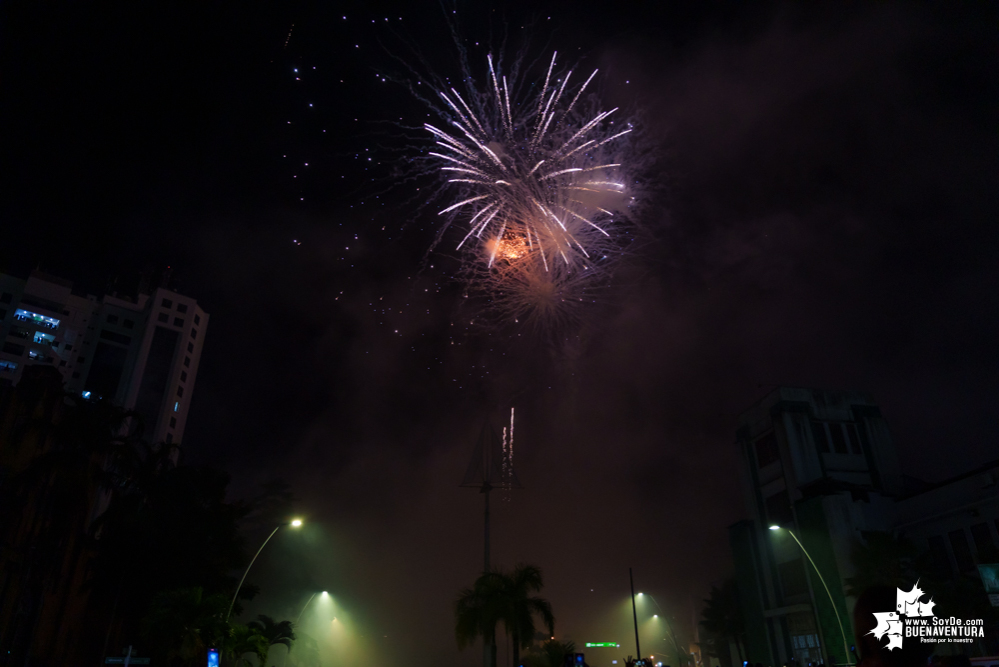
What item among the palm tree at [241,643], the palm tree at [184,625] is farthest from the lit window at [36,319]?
the palm tree at [241,643]

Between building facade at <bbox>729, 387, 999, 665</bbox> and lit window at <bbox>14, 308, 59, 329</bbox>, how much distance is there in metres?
88.5

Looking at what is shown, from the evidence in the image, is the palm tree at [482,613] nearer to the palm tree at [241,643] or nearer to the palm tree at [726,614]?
the palm tree at [241,643]

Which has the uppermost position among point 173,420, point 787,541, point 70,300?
point 70,300

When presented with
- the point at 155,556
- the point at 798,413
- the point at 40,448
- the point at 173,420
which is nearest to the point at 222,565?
the point at 155,556

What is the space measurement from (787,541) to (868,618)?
178 ft

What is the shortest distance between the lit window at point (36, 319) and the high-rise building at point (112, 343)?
10cm

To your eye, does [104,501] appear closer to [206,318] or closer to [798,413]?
[206,318]

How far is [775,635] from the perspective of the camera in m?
49.9

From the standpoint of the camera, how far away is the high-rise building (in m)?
80.8

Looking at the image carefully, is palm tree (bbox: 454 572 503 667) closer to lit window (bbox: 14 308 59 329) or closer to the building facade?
the building facade

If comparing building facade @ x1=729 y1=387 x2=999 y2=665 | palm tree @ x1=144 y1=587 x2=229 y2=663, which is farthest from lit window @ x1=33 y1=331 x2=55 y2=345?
building facade @ x1=729 y1=387 x2=999 y2=665

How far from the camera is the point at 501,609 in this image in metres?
31.0

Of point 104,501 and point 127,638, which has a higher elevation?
point 104,501

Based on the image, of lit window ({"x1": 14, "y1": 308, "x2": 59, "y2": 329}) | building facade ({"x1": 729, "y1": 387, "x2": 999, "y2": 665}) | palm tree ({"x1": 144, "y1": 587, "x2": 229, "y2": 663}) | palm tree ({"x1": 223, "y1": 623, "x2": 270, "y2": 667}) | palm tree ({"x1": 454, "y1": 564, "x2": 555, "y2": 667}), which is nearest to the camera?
palm tree ({"x1": 144, "y1": 587, "x2": 229, "y2": 663})
